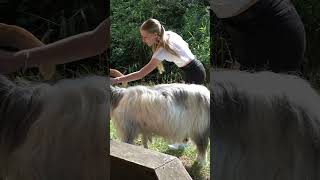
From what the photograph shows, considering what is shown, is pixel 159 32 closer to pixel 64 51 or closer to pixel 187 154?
pixel 187 154

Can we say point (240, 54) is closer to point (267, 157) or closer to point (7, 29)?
point (267, 157)

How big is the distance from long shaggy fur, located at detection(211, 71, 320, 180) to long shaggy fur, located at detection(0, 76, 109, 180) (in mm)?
350

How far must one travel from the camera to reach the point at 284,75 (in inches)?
48.4

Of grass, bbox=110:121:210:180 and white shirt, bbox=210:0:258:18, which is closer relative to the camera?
white shirt, bbox=210:0:258:18

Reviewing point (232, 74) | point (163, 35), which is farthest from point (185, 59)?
point (232, 74)

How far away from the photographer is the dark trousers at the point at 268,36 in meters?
1.21

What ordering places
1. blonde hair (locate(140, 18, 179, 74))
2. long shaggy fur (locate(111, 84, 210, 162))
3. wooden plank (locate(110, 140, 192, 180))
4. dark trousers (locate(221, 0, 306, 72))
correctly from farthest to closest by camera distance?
1. blonde hair (locate(140, 18, 179, 74))
2. long shaggy fur (locate(111, 84, 210, 162))
3. wooden plank (locate(110, 140, 192, 180))
4. dark trousers (locate(221, 0, 306, 72))

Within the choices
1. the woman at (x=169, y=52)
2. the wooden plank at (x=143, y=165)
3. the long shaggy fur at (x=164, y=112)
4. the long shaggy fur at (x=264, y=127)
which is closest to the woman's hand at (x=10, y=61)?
the long shaggy fur at (x=264, y=127)

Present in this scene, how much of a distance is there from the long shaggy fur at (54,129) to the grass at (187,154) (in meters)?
1.18

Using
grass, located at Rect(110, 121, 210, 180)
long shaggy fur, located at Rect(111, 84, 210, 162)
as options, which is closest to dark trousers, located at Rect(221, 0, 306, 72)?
long shaggy fur, located at Rect(111, 84, 210, 162)

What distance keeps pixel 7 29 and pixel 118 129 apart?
4.51 ft

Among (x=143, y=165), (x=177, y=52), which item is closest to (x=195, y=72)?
(x=177, y=52)

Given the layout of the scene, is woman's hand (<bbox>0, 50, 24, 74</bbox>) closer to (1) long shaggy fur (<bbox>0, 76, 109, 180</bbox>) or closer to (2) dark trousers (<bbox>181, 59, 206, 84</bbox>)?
(1) long shaggy fur (<bbox>0, 76, 109, 180</bbox>)

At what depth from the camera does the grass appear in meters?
2.54
